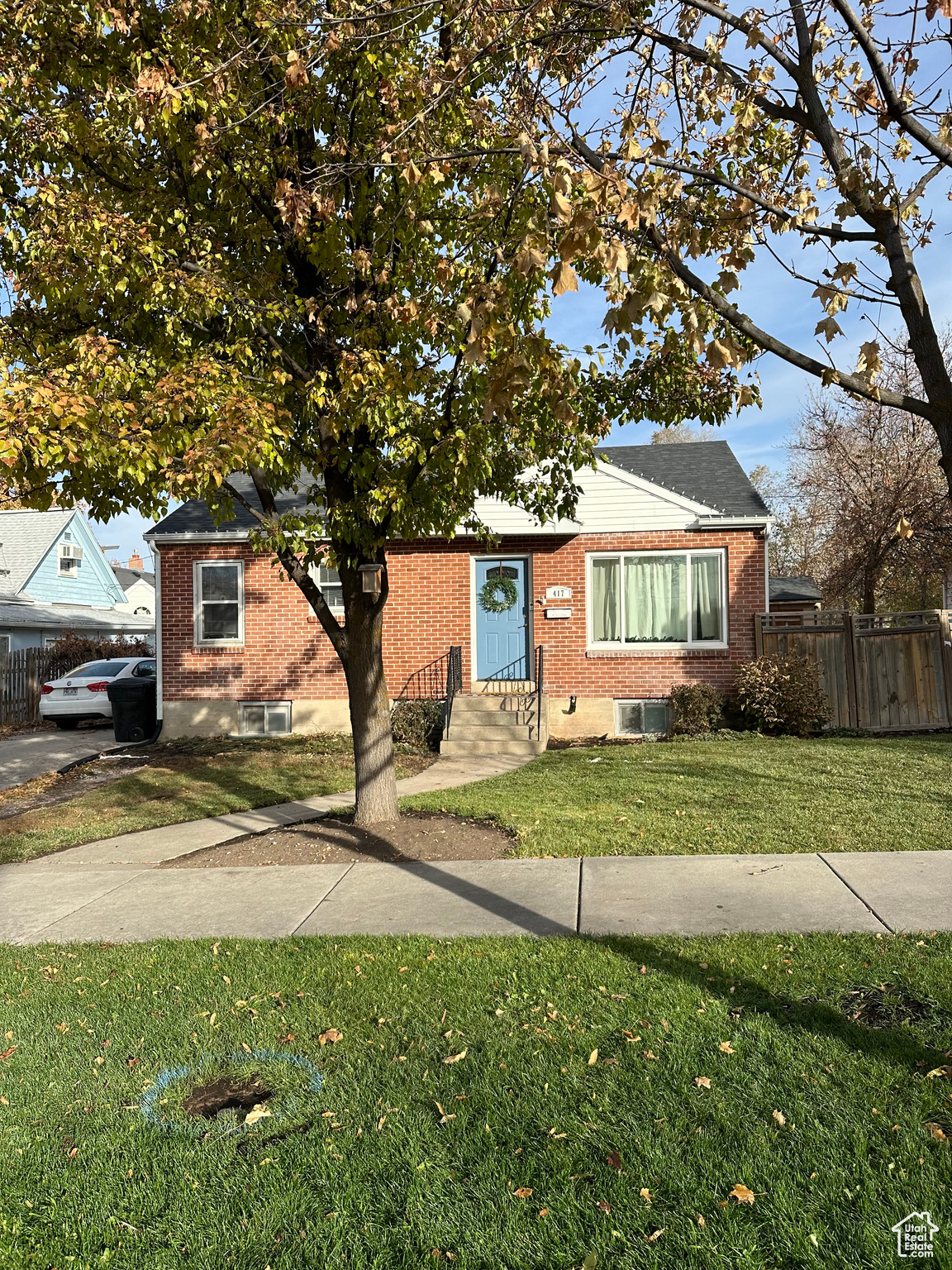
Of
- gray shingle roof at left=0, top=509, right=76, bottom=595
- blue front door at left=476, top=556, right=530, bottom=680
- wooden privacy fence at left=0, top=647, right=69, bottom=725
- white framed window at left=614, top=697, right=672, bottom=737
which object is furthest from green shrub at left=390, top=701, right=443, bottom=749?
gray shingle roof at left=0, top=509, right=76, bottom=595

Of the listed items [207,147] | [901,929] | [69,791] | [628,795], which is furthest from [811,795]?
[69,791]

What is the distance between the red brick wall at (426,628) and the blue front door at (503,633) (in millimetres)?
221

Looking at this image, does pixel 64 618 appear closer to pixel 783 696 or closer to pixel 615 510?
pixel 615 510

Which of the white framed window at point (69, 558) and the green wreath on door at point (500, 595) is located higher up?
the white framed window at point (69, 558)

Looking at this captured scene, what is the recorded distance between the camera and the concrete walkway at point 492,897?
5516 mm

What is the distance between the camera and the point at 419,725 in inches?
575

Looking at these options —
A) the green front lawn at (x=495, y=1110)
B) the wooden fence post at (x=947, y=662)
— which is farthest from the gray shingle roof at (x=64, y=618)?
the green front lawn at (x=495, y=1110)

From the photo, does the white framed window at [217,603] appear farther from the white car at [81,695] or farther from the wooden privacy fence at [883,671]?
the wooden privacy fence at [883,671]

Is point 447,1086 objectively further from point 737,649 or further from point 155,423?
point 737,649

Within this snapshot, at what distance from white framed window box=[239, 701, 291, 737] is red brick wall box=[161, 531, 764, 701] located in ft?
0.50

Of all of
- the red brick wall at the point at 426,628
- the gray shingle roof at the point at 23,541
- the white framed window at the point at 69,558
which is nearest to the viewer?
the red brick wall at the point at 426,628

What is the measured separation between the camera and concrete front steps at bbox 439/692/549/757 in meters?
13.9

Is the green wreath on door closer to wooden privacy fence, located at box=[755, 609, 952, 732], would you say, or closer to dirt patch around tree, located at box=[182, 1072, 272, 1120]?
wooden privacy fence, located at box=[755, 609, 952, 732]

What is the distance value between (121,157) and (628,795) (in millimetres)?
7453
